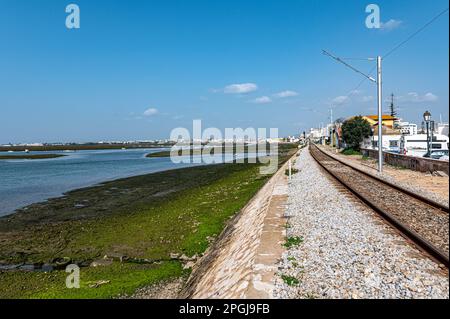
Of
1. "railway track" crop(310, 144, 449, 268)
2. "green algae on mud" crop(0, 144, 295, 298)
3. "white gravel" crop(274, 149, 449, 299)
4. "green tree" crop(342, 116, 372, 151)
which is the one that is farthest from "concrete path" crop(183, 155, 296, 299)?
"green tree" crop(342, 116, 372, 151)

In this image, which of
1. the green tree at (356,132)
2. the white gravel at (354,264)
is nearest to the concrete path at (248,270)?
the white gravel at (354,264)

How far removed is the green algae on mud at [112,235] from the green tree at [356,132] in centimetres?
3418

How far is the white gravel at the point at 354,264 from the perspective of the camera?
5.10m

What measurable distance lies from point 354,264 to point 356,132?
5235 cm

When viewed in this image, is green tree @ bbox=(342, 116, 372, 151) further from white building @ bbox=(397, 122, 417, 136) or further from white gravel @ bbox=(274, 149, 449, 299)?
white gravel @ bbox=(274, 149, 449, 299)

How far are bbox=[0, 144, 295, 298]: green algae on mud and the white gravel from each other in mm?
5366

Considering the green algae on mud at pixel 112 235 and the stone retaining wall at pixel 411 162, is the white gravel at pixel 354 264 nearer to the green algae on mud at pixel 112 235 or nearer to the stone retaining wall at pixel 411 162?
the green algae on mud at pixel 112 235

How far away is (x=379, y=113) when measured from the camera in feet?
77.1
